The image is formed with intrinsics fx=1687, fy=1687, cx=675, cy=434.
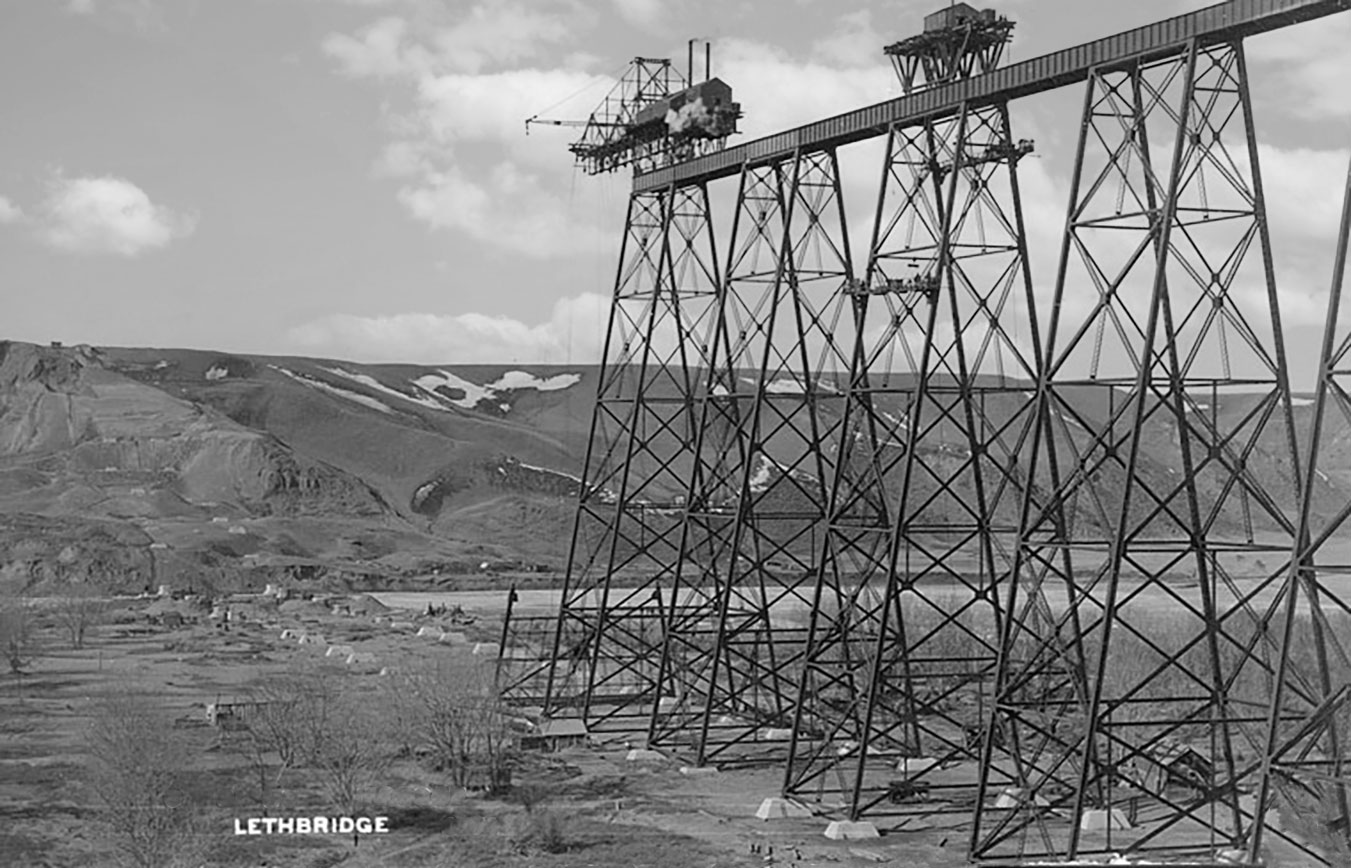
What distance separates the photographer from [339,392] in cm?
14038

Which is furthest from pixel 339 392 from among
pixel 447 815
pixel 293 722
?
pixel 447 815

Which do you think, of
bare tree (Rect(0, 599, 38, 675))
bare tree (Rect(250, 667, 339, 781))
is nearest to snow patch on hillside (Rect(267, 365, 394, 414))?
bare tree (Rect(0, 599, 38, 675))

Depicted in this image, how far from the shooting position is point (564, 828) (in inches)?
990

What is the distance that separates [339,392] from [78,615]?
82.2m

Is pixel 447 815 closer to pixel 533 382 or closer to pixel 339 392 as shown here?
pixel 339 392

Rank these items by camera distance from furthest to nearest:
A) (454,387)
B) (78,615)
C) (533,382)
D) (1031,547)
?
(533,382)
(454,387)
(78,615)
(1031,547)

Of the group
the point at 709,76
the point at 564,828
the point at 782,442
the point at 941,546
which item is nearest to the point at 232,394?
the point at 782,442

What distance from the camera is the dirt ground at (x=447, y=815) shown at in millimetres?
23516

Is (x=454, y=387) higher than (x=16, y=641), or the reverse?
(x=454, y=387)

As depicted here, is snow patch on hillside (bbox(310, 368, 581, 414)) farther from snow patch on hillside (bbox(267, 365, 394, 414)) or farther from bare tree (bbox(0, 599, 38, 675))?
bare tree (bbox(0, 599, 38, 675))

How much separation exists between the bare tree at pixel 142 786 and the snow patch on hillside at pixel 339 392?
352 ft

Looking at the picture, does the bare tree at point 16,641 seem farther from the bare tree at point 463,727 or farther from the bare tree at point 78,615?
the bare tree at point 463,727

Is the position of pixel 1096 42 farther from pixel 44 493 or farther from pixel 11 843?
pixel 44 493

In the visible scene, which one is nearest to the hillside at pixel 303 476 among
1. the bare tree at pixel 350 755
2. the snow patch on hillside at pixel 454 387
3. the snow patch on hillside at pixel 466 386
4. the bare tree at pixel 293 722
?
the snow patch on hillside at pixel 466 386
